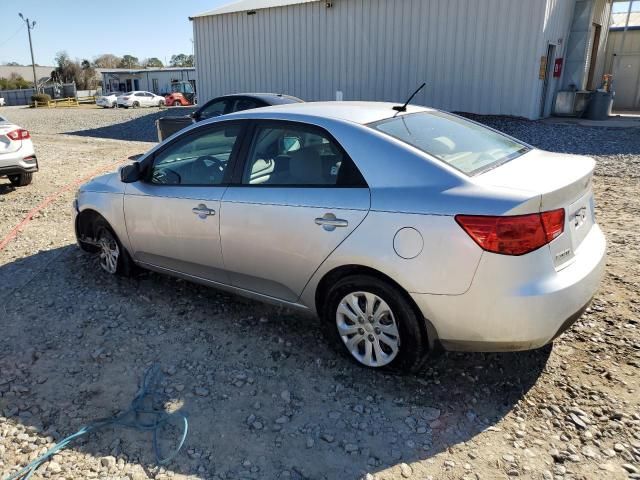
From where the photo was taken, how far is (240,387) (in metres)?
3.21

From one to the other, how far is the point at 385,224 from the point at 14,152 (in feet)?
25.6

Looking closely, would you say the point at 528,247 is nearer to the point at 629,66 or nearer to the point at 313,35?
the point at 313,35

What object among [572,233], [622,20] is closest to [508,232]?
[572,233]

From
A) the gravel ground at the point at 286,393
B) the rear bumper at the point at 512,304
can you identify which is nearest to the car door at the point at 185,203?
the gravel ground at the point at 286,393

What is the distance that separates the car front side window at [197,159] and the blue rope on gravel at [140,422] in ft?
5.03

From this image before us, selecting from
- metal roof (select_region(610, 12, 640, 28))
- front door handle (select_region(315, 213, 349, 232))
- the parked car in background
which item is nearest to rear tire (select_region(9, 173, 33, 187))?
the parked car in background

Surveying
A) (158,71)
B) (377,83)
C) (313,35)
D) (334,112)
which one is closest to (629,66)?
(377,83)

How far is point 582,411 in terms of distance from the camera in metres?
2.88

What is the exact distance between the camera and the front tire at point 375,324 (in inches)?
117

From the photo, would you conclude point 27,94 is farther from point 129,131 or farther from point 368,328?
point 368,328

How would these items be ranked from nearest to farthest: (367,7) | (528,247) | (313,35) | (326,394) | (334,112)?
(528,247) < (326,394) < (334,112) < (367,7) < (313,35)

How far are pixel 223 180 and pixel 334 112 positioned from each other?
940 millimetres

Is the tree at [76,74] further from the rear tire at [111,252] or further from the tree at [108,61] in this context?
the rear tire at [111,252]

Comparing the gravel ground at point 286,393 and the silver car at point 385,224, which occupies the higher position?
the silver car at point 385,224
